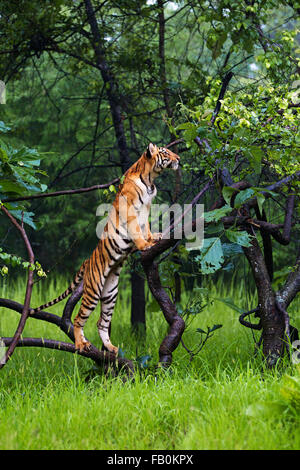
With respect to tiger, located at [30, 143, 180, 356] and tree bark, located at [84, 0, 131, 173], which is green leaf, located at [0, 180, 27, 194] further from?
tree bark, located at [84, 0, 131, 173]

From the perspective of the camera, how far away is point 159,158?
3.27 m

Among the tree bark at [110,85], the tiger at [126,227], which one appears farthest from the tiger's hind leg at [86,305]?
the tree bark at [110,85]

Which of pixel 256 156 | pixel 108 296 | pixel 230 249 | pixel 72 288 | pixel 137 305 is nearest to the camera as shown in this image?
pixel 108 296

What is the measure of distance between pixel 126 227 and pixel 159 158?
43 centimetres

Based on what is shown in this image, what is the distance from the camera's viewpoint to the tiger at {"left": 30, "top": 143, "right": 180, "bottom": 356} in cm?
323

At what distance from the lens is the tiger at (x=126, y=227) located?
323 cm

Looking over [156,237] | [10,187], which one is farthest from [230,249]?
[10,187]

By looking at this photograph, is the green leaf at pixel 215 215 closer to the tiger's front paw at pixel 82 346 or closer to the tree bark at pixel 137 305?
the tiger's front paw at pixel 82 346

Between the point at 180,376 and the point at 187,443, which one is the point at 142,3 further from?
the point at 187,443

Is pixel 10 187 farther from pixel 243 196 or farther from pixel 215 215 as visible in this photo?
pixel 243 196

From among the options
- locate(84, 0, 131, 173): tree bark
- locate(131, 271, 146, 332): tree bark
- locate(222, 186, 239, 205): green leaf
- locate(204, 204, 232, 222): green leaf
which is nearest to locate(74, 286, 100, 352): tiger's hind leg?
locate(204, 204, 232, 222): green leaf

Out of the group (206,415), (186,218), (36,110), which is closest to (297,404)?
(206,415)

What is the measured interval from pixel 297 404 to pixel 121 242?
128 cm

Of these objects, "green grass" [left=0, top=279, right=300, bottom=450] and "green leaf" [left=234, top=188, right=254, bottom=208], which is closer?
"green grass" [left=0, top=279, right=300, bottom=450]
